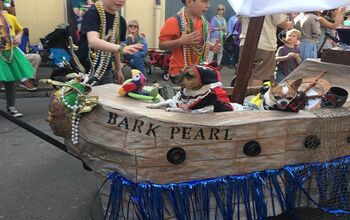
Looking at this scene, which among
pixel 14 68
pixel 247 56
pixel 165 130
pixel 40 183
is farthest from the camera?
pixel 14 68

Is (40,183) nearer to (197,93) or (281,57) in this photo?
(197,93)

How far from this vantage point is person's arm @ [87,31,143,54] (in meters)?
2.20

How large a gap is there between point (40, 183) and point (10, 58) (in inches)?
82.0

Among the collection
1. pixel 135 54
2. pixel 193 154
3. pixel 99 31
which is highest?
pixel 99 31

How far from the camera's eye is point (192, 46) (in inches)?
114

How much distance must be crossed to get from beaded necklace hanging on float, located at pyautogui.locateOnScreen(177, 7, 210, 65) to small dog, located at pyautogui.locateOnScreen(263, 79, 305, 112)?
0.82 meters

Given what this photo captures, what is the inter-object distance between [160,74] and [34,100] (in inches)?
130

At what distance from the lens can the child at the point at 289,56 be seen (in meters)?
4.42

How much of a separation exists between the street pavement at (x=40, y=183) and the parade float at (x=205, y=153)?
2.37 feet

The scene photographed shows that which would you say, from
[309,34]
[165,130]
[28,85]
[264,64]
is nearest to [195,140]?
[165,130]

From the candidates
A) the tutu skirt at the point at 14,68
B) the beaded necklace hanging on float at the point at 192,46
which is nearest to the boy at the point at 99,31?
the beaded necklace hanging on float at the point at 192,46

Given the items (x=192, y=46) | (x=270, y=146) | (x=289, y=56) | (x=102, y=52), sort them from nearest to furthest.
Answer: (x=270, y=146) < (x=102, y=52) < (x=192, y=46) < (x=289, y=56)

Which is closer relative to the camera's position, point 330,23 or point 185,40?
point 185,40

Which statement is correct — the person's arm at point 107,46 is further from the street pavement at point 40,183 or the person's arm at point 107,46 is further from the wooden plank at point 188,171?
the street pavement at point 40,183
